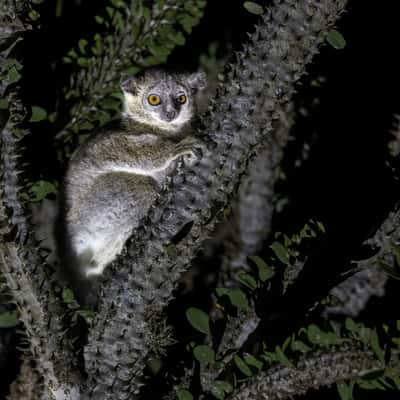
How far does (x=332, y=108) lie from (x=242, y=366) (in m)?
2.13

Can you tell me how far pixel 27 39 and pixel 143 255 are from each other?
1.49 meters

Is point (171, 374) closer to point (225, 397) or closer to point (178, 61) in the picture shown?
point (225, 397)

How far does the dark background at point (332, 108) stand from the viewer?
317 cm

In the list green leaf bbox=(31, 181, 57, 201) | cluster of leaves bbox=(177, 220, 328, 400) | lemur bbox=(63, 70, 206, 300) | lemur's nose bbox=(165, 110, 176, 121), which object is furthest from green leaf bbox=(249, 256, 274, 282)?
lemur's nose bbox=(165, 110, 176, 121)

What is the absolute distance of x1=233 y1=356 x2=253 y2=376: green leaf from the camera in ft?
7.27

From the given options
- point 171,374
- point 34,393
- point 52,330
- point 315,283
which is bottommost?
point 34,393

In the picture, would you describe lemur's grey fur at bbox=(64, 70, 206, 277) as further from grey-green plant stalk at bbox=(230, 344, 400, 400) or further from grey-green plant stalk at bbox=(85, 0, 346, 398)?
grey-green plant stalk at bbox=(230, 344, 400, 400)

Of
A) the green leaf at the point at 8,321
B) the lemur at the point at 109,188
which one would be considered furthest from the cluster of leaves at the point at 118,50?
the green leaf at the point at 8,321

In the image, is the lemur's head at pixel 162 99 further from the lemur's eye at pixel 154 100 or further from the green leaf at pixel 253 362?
the green leaf at pixel 253 362

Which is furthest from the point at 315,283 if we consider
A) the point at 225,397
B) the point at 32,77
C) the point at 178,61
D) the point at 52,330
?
the point at 178,61

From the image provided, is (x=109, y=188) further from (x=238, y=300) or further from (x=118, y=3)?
(x=238, y=300)

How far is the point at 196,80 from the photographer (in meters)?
3.93

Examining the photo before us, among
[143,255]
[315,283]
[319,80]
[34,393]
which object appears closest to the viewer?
[143,255]

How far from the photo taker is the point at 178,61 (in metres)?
4.34
